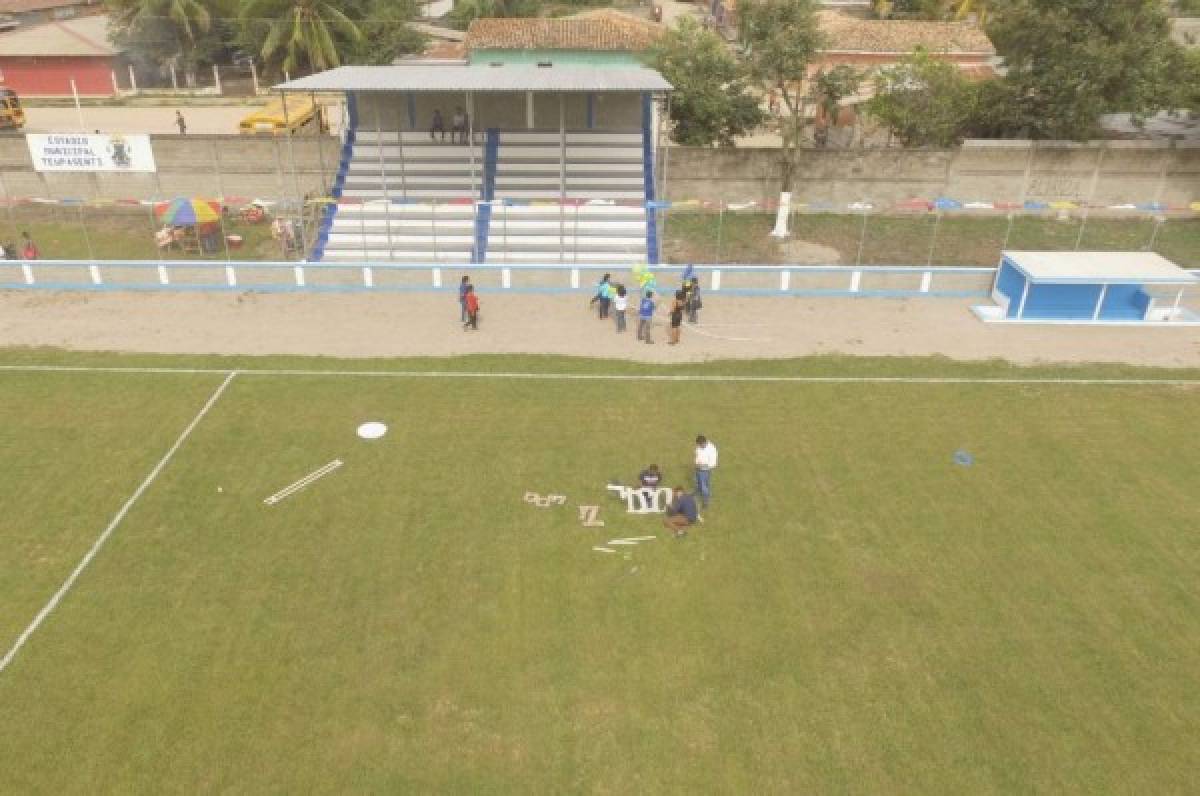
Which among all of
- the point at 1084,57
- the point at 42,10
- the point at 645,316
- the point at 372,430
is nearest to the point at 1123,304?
the point at 1084,57

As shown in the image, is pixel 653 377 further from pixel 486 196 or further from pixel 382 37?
pixel 382 37

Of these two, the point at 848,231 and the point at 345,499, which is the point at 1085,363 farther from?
the point at 345,499

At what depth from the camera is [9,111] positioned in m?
44.7

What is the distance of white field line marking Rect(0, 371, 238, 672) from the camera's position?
40.4 ft

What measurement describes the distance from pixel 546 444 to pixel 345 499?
4.22 m

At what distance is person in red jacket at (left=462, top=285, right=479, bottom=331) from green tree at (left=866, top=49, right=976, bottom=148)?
21861mm

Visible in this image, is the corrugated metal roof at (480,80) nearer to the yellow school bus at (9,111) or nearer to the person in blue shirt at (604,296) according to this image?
the person in blue shirt at (604,296)

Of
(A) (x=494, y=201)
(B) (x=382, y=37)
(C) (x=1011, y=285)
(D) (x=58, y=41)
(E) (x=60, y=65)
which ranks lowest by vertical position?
(C) (x=1011, y=285)

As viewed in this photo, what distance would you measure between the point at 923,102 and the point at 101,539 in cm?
3321

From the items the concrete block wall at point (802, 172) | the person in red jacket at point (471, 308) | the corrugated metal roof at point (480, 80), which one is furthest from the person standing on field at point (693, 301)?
the concrete block wall at point (802, 172)

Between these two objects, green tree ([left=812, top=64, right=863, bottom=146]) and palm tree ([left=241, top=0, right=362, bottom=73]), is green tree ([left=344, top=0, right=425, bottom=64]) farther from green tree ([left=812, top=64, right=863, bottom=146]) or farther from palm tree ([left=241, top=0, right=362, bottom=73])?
green tree ([left=812, top=64, right=863, bottom=146])

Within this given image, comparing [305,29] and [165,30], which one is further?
[165,30]

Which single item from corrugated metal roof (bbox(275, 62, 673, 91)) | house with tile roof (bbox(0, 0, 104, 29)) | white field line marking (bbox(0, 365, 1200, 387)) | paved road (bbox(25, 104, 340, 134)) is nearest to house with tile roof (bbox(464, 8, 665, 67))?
paved road (bbox(25, 104, 340, 134))

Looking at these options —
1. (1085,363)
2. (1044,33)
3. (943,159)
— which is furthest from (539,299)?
(1044,33)
